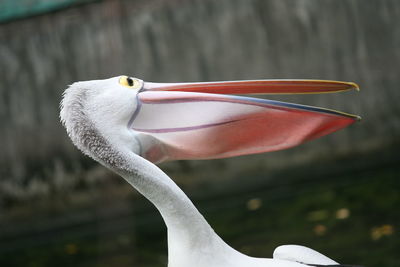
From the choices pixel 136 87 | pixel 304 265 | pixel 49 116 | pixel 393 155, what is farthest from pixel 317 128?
pixel 49 116

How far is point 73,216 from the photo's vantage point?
24.2ft

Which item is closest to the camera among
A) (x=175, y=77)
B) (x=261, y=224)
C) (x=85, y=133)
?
(x=85, y=133)

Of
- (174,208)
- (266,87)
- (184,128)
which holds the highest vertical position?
(266,87)

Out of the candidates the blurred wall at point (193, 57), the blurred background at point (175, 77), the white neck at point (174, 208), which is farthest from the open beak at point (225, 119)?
the blurred wall at point (193, 57)

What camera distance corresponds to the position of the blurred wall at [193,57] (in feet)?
23.7

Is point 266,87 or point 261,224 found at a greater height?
point 266,87

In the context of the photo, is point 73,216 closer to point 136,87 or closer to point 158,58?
point 158,58

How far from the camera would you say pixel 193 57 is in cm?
744

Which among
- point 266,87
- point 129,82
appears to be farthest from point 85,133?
point 266,87

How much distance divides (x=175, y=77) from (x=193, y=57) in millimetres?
265

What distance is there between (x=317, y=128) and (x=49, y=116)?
526cm

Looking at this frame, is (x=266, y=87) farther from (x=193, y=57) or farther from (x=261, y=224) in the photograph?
(x=193, y=57)

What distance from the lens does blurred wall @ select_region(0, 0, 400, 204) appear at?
23.7 feet

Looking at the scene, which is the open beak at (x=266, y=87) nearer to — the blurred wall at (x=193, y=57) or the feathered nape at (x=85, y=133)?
the feathered nape at (x=85, y=133)
